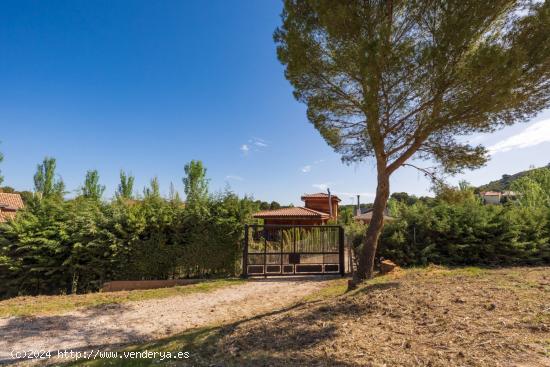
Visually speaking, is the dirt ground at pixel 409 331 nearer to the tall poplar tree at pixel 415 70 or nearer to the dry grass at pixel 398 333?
the dry grass at pixel 398 333

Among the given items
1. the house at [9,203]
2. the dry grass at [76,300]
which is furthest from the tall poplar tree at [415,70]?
the house at [9,203]

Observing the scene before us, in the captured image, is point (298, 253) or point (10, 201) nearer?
point (298, 253)

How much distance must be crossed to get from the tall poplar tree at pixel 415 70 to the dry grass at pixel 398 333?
6.70 ft

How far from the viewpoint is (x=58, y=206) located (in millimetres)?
7863

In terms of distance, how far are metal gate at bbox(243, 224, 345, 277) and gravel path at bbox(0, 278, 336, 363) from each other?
47.3 inches

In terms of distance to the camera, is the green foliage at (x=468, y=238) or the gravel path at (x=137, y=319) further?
the green foliage at (x=468, y=238)

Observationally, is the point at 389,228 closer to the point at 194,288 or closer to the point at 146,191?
the point at 194,288

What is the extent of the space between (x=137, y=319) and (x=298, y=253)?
4562 mm

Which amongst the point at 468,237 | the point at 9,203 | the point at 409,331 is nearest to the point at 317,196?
the point at 468,237

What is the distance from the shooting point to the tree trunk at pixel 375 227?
5.83 m

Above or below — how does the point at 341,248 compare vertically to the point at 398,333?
above

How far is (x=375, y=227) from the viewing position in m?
5.90

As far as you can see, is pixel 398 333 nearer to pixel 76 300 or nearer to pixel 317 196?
pixel 76 300

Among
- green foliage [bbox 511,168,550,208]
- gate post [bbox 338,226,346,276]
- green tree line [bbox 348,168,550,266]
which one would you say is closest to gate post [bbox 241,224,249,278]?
gate post [bbox 338,226,346,276]
